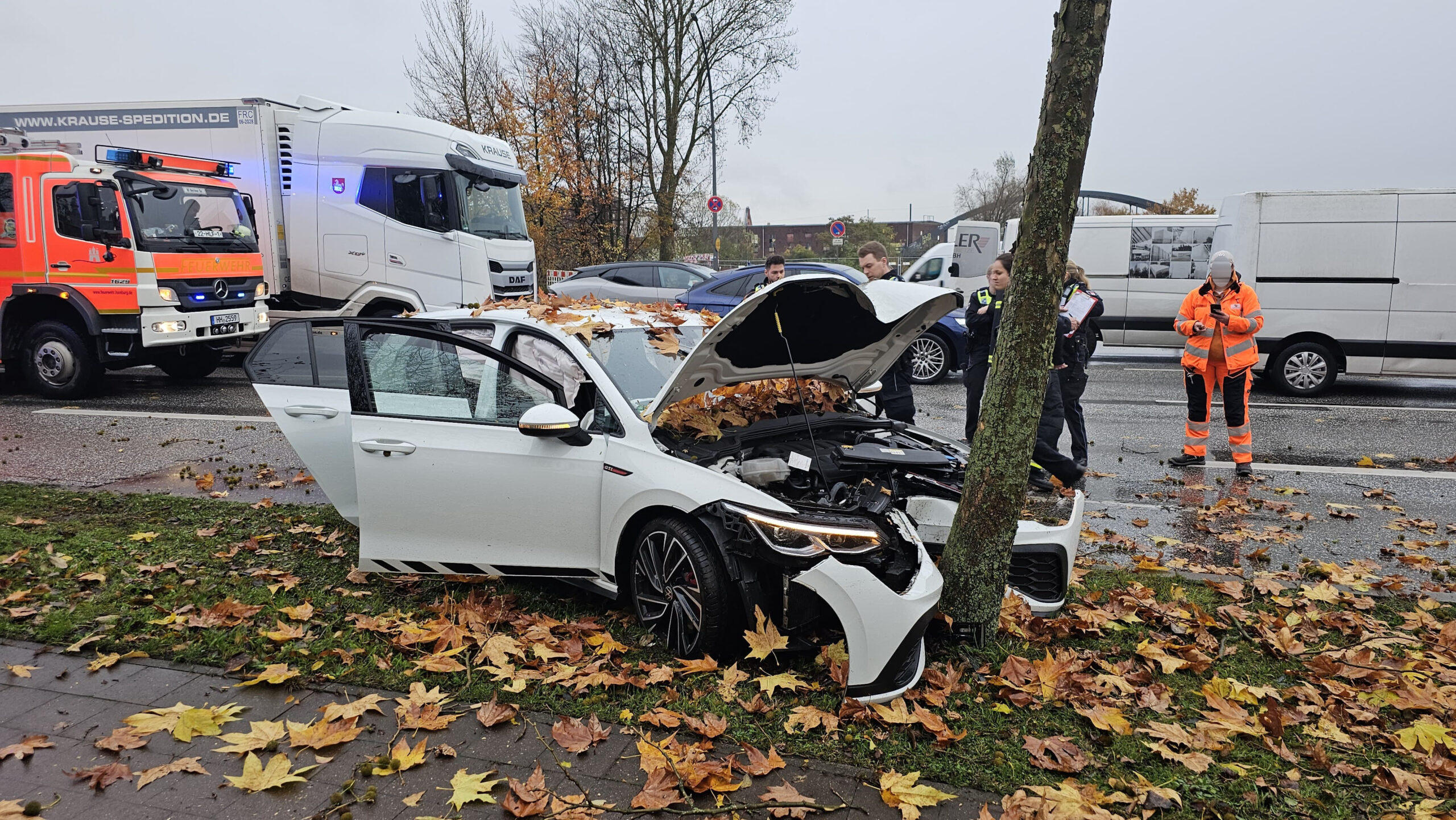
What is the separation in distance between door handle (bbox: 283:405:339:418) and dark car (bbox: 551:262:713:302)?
10815mm

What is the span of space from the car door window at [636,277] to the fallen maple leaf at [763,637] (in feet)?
42.6

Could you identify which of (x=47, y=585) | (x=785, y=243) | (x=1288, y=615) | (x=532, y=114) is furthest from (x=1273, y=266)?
(x=785, y=243)

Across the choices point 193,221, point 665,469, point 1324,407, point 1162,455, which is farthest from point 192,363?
point 1324,407

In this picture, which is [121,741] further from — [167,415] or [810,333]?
[167,415]

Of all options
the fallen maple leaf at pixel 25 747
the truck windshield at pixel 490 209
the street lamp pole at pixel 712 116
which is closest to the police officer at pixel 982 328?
the fallen maple leaf at pixel 25 747

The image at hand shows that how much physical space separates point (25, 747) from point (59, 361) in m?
9.56

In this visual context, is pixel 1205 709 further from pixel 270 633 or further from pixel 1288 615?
pixel 270 633

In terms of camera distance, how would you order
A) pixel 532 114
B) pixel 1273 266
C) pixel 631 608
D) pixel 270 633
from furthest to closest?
pixel 532 114
pixel 1273 266
pixel 631 608
pixel 270 633

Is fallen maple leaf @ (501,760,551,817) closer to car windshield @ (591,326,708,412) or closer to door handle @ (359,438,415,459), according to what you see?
car windshield @ (591,326,708,412)

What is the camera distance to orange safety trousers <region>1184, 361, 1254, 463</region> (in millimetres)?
7223

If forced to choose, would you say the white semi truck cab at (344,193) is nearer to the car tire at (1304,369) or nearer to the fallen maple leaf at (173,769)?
the fallen maple leaf at (173,769)

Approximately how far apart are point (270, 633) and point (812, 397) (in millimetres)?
2820

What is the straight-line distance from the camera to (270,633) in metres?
3.91

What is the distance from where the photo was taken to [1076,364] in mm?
6906
